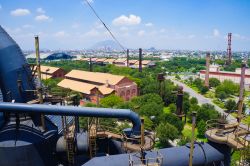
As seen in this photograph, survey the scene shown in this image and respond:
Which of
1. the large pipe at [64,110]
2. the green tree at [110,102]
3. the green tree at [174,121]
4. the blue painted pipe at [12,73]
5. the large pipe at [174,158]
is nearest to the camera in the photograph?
the large pipe at [174,158]

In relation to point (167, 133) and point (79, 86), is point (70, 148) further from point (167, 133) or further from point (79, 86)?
point (79, 86)

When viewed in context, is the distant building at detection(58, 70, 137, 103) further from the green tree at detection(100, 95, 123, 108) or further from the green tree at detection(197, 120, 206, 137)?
the green tree at detection(197, 120, 206, 137)

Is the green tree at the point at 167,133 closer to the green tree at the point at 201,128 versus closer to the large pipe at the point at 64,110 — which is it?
the green tree at the point at 201,128

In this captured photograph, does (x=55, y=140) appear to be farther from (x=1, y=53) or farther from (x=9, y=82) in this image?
(x=1, y=53)

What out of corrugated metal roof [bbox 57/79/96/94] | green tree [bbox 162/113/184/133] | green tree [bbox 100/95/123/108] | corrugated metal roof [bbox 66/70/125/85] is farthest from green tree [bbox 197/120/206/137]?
corrugated metal roof [bbox 57/79/96/94]

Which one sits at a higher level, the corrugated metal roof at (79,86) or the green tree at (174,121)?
the corrugated metal roof at (79,86)

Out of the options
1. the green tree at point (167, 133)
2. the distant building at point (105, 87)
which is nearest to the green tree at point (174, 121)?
the green tree at point (167, 133)

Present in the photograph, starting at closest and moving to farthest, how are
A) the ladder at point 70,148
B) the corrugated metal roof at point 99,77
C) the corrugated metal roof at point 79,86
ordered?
the ladder at point 70,148 → the corrugated metal roof at point 79,86 → the corrugated metal roof at point 99,77
